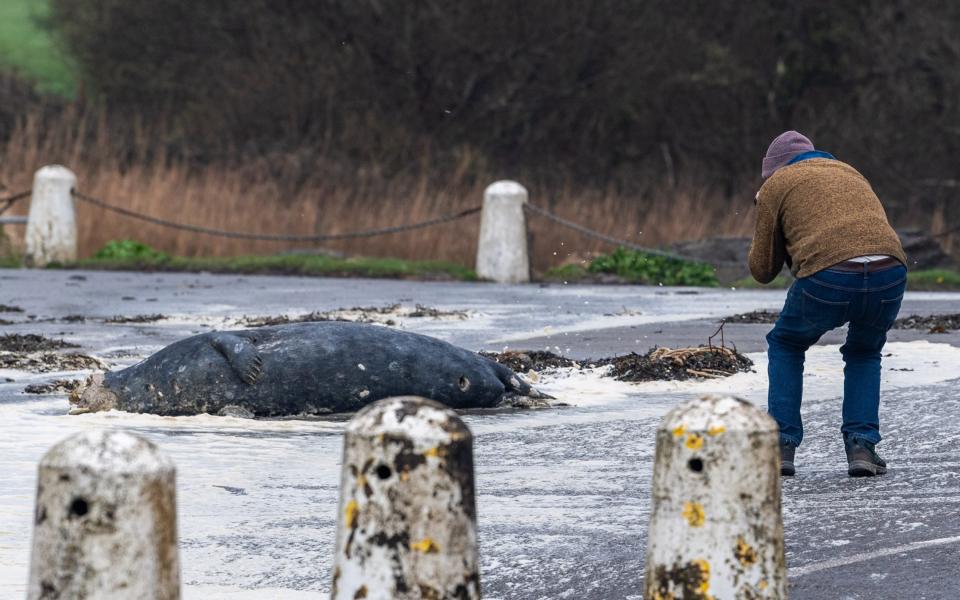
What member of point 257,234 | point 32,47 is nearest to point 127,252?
point 257,234

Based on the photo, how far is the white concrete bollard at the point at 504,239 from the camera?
65.4 ft

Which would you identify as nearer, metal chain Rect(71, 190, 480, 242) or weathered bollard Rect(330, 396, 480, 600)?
weathered bollard Rect(330, 396, 480, 600)

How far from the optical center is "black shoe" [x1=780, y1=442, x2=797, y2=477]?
7.29 meters

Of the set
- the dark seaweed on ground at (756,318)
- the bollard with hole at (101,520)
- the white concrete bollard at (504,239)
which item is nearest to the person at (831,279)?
the bollard with hole at (101,520)

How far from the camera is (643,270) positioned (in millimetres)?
20297

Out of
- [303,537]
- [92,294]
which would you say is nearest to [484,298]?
[92,294]

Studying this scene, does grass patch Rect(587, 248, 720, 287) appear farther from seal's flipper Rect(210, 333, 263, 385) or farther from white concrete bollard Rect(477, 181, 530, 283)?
seal's flipper Rect(210, 333, 263, 385)

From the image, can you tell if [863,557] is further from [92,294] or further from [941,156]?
[941,156]

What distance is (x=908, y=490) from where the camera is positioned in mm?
6945

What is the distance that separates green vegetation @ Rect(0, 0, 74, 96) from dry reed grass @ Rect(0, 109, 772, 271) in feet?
58.3

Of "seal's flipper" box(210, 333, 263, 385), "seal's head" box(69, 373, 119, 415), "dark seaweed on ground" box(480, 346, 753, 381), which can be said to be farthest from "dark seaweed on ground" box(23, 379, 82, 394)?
"dark seaweed on ground" box(480, 346, 753, 381)

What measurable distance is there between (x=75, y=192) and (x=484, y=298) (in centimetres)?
719

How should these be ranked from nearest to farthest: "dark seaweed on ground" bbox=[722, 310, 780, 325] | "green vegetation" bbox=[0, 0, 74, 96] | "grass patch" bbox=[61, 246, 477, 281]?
"dark seaweed on ground" bbox=[722, 310, 780, 325], "grass patch" bbox=[61, 246, 477, 281], "green vegetation" bbox=[0, 0, 74, 96]

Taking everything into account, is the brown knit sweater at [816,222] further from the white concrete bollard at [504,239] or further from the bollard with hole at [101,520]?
the white concrete bollard at [504,239]
